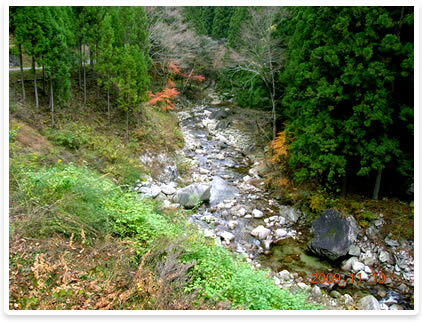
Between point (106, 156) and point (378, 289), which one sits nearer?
point (378, 289)

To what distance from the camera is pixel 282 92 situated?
14078 millimetres

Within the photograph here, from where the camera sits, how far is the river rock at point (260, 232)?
8.73 metres

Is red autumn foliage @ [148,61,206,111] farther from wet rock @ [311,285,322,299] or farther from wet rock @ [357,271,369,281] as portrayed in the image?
wet rock @ [357,271,369,281]

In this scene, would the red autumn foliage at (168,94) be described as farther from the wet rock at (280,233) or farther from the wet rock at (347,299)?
the wet rock at (347,299)

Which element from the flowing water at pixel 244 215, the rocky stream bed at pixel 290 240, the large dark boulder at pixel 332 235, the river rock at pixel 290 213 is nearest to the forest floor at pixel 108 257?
the rocky stream bed at pixel 290 240

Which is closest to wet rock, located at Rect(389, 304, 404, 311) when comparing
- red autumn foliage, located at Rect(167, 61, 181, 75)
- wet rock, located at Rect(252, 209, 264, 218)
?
wet rock, located at Rect(252, 209, 264, 218)

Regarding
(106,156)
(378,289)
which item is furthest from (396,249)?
(106,156)

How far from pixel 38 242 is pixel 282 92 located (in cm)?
1246

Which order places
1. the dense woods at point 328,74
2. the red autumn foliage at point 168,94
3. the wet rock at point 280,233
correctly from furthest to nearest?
the red autumn foliage at point 168,94
the wet rock at point 280,233
the dense woods at point 328,74

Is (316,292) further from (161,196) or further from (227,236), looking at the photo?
(161,196)

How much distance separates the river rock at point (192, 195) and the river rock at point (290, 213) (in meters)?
2.67

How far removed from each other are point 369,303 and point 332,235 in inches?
81.8

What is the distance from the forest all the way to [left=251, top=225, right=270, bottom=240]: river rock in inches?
1.2
